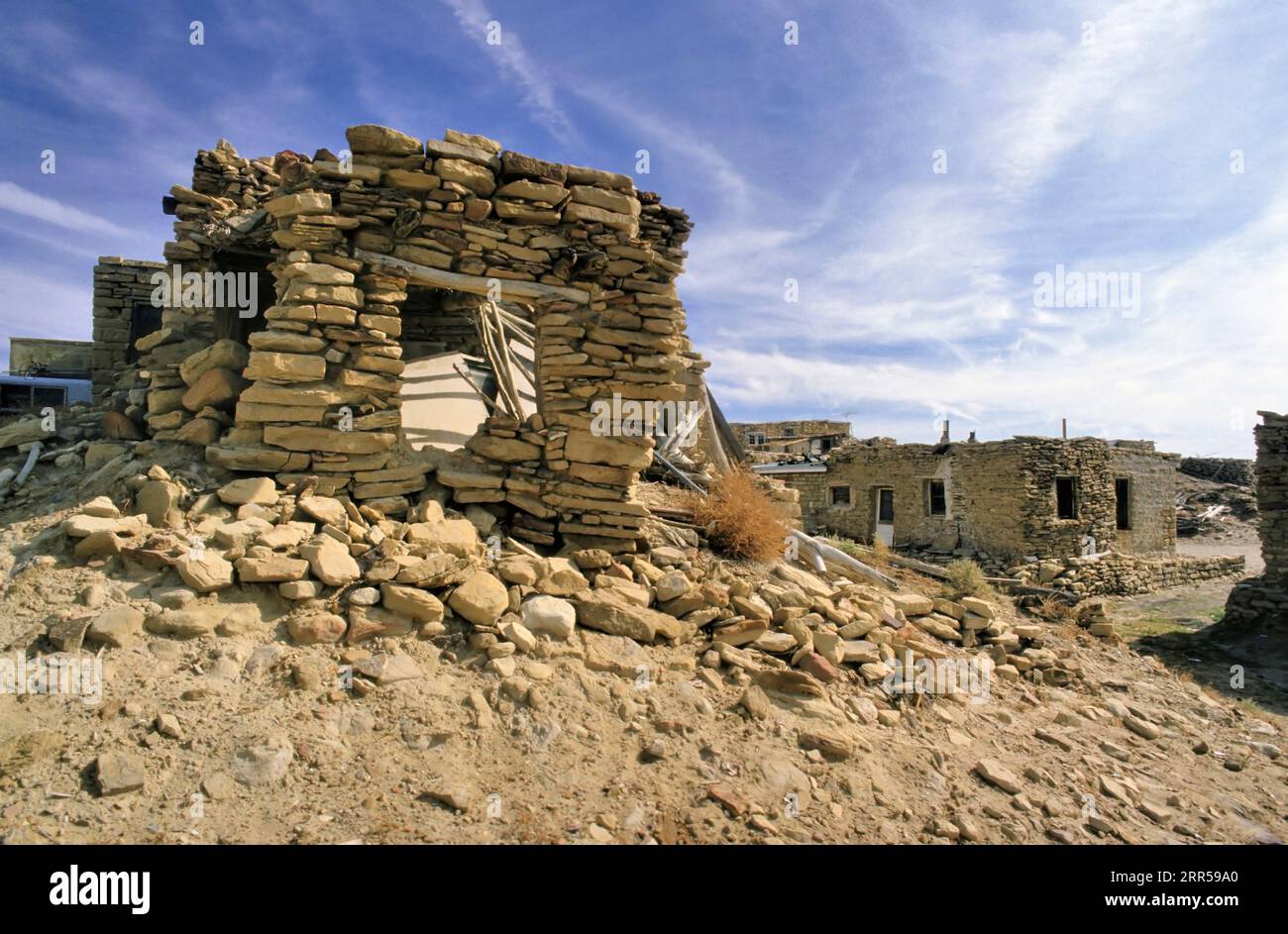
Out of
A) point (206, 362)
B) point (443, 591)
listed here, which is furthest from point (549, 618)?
point (206, 362)

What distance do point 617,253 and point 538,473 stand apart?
201 centimetres

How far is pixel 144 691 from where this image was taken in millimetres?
3074

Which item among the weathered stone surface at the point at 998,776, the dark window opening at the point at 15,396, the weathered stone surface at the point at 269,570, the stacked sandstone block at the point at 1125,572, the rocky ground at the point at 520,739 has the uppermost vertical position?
the dark window opening at the point at 15,396

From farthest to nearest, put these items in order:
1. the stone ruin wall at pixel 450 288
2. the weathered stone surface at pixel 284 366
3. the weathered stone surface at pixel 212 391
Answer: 1. the weathered stone surface at pixel 212 391
2. the stone ruin wall at pixel 450 288
3. the weathered stone surface at pixel 284 366

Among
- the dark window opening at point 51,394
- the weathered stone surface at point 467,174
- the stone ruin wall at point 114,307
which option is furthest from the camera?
the dark window opening at point 51,394

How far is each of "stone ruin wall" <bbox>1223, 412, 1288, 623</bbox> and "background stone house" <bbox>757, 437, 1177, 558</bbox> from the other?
429 centimetres

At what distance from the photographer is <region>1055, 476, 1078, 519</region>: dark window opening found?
52.5 ft

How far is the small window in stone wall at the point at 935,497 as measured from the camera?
17016 mm

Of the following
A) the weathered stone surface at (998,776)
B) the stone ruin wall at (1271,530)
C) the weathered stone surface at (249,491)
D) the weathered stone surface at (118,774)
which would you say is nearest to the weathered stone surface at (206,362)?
the weathered stone surface at (249,491)

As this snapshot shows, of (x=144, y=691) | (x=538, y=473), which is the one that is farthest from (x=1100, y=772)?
(x=144, y=691)

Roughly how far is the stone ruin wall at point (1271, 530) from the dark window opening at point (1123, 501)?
20.0ft

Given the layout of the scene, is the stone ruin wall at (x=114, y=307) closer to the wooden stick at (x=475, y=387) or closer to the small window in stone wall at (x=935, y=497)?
the wooden stick at (x=475, y=387)

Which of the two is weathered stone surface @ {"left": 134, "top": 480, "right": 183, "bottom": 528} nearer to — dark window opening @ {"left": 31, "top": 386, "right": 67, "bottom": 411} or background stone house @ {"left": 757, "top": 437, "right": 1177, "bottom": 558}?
dark window opening @ {"left": 31, "top": 386, "right": 67, "bottom": 411}
